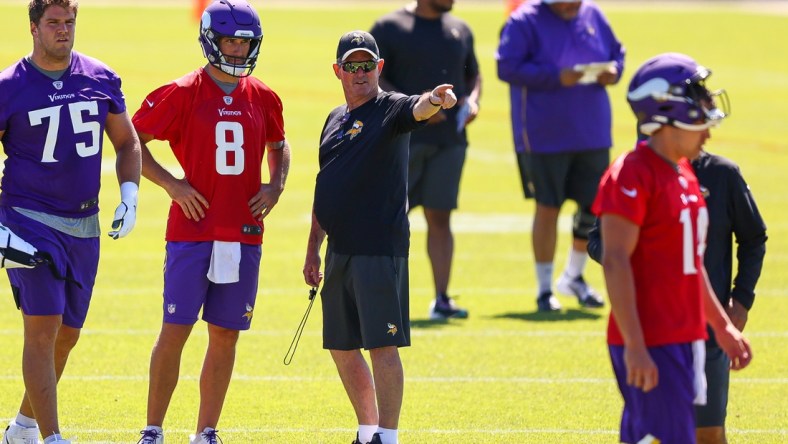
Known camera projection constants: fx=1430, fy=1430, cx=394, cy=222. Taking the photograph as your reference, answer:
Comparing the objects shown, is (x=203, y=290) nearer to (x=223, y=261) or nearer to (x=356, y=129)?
(x=223, y=261)

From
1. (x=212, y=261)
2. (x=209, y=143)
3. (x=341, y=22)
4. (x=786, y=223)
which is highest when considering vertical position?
(x=209, y=143)

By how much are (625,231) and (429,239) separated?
5880mm

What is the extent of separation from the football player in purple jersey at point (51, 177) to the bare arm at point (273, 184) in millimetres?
593

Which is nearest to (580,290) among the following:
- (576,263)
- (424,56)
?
(576,263)

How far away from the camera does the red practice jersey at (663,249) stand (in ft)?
16.3

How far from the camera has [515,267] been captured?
12.7 meters

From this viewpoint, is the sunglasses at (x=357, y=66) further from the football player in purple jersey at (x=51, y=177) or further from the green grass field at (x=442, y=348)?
the green grass field at (x=442, y=348)

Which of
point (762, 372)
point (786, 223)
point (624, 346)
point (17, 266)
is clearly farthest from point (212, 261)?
point (786, 223)

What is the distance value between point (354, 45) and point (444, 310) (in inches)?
167

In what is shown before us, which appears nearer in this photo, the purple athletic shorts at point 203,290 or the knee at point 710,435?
the knee at point 710,435

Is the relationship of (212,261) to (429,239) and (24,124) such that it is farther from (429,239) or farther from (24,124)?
(429,239)

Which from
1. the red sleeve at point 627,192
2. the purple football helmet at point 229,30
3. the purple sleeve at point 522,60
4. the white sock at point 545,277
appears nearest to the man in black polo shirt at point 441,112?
the purple sleeve at point 522,60

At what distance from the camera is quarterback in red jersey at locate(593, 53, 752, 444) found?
489 cm

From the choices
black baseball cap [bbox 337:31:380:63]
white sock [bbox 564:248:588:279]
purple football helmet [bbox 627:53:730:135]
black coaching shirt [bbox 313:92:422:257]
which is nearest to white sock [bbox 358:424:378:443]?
black coaching shirt [bbox 313:92:422:257]
